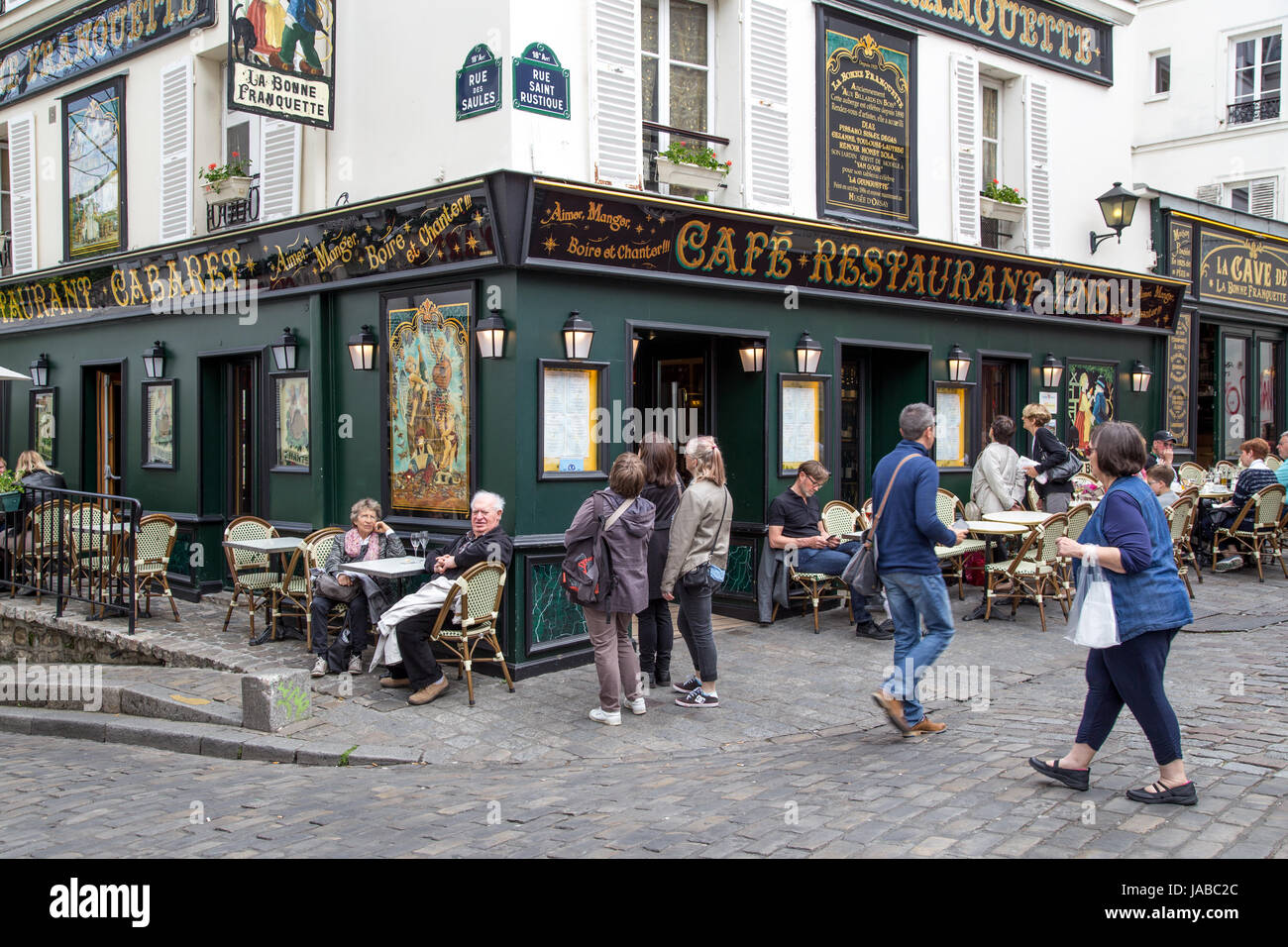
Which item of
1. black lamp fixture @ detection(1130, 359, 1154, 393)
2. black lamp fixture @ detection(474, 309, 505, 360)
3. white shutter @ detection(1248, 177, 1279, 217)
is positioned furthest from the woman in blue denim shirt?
white shutter @ detection(1248, 177, 1279, 217)

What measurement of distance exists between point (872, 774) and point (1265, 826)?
5.61 feet

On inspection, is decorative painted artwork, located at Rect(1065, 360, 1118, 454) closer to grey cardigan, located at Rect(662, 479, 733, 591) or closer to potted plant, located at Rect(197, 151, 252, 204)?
grey cardigan, located at Rect(662, 479, 733, 591)

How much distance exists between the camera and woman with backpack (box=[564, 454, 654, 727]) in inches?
258

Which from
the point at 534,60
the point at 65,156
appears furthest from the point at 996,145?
the point at 65,156

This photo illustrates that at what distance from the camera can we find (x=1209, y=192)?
20.7m

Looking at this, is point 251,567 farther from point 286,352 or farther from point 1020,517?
point 1020,517

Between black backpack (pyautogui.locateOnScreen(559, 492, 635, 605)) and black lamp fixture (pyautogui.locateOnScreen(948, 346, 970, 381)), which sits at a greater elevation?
black lamp fixture (pyautogui.locateOnScreen(948, 346, 970, 381))

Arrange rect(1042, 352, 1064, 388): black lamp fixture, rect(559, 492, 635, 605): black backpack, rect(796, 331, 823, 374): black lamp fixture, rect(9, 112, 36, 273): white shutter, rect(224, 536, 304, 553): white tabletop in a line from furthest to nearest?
rect(9, 112, 36, 273): white shutter
rect(1042, 352, 1064, 388): black lamp fixture
rect(796, 331, 823, 374): black lamp fixture
rect(224, 536, 304, 553): white tabletop
rect(559, 492, 635, 605): black backpack

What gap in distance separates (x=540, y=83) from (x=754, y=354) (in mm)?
3102

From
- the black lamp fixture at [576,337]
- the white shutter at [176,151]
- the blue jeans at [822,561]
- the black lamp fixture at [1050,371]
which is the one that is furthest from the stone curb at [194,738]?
the black lamp fixture at [1050,371]

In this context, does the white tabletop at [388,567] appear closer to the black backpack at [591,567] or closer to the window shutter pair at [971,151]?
the black backpack at [591,567]

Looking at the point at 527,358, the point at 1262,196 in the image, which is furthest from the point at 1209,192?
the point at 527,358

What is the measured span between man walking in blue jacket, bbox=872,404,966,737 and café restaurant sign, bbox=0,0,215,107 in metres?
8.48

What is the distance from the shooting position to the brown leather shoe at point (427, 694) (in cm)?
708
